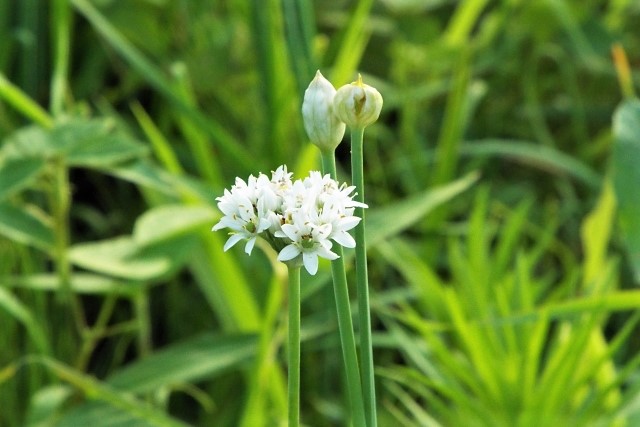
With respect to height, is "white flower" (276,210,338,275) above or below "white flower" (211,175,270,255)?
below

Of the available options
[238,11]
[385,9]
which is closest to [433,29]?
[385,9]

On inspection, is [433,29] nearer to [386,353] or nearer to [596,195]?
[596,195]

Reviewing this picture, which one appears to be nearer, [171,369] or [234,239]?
[234,239]

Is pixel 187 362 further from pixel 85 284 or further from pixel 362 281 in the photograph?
pixel 362 281

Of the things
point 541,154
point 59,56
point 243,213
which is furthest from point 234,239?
point 541,154

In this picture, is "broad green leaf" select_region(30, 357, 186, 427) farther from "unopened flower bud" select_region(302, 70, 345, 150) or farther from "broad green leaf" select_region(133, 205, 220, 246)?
"unopened flower bud" select_region(302, 70, 345, 150)

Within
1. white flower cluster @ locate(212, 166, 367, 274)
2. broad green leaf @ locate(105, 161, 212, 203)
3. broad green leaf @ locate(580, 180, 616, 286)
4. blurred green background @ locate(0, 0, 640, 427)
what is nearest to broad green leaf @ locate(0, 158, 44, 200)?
blurred green background @ locate(0, 0, 640, 427)
